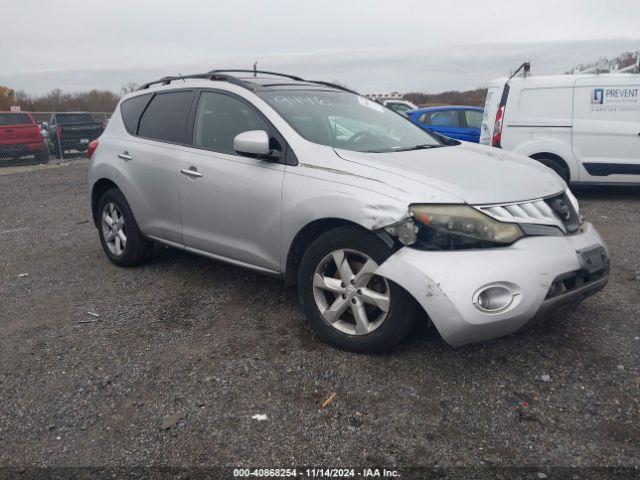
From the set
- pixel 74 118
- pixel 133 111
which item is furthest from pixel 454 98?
pixel 133 111

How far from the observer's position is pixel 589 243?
3.14 meters

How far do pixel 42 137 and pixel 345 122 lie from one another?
48.9 feet

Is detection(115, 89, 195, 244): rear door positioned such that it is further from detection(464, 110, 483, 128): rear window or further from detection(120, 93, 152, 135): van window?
detection(464, 110, 483, 128): rear window

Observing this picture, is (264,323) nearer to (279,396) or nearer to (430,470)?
(279,396)

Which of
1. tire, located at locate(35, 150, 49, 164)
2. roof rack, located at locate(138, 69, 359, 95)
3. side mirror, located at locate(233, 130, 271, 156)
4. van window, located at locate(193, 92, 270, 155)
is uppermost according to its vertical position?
roof rack, located at locate(138, 69, 359, 95)

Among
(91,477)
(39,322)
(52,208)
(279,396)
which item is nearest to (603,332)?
(279,396)

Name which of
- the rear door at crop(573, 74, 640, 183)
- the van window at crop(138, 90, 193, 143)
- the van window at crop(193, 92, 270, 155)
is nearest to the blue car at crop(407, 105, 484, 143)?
the rear door at crop(573, 74, 640, 183)

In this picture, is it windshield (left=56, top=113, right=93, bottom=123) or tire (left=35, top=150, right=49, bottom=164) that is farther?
windshield (left=56, top=113, right=93, bottom=123)

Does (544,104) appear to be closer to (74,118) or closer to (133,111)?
(133,111)

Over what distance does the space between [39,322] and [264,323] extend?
1616 millimetres

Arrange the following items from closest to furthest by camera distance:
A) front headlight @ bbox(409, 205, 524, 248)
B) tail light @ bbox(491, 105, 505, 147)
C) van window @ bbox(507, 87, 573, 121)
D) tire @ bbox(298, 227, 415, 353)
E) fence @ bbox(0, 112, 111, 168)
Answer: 1. front headlight @ bbox(409, 205, 524, 248)
2. tire @ bbox(298, 227, 415, 353)
3. van window @ bbox(507, 87, 573, 121)
4. tail light @ bbox(491, 105, 505, 147)
5. fence @ bbox(0, 112, 111, 168)

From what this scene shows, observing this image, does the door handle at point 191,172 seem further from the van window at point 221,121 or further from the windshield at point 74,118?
the windshield at point 74,118

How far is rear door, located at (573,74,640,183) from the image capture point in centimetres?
783

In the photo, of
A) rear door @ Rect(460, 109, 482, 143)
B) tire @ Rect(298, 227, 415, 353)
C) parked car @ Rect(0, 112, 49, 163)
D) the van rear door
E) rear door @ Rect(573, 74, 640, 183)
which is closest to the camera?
tire @ Rect(298, 227, 415, 353)
